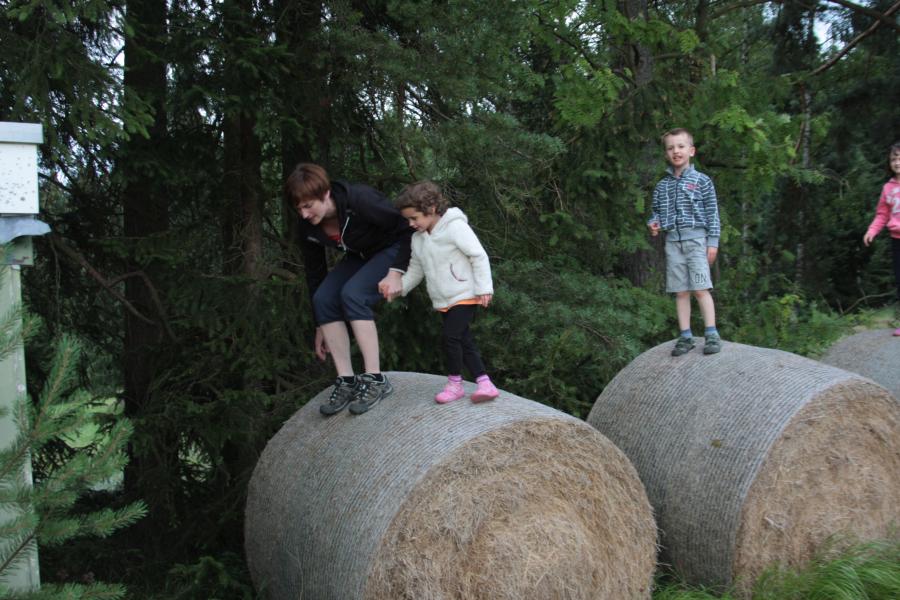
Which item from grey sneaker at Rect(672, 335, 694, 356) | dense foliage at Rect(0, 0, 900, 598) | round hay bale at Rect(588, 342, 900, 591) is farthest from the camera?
dense foliage at Rect(0, 0, 900, 598)

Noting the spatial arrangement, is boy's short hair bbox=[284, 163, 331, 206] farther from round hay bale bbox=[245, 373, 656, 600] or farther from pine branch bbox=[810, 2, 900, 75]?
pine branch bbox=[810, 2, 900, 75]

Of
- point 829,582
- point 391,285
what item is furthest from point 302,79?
point 829,582

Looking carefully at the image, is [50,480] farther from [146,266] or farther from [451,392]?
[146,266]

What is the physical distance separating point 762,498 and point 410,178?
10.8 ft

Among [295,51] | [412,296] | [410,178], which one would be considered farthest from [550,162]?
[295,51]

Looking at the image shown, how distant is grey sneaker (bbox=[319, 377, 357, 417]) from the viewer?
14.0ft

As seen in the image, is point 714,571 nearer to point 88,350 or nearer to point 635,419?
point 635,419

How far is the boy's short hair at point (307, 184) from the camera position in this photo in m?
4.09

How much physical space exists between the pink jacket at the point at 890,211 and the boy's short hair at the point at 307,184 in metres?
4.63

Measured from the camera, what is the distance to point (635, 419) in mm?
4887

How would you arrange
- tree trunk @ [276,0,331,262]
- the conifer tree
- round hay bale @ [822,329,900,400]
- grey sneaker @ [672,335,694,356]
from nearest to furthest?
the conifer tree
grey sneaker @ [672,335,694,356]
tree trunk @ [276,0,331,262]
round hay bale @ [822,329,900,400]

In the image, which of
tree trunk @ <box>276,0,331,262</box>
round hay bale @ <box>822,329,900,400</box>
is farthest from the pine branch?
tree trunk @ <box>276,0,331,262</box>

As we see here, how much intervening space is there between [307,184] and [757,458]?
A: 2578 mm

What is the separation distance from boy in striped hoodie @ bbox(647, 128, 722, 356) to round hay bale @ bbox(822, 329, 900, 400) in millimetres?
1803
